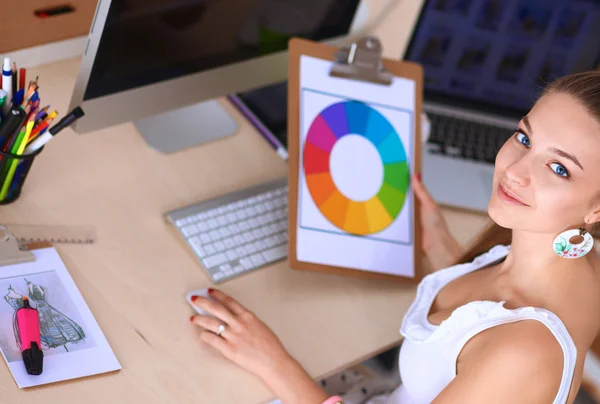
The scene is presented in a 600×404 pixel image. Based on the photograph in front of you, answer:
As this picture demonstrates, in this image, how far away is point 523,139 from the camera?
3.65ft

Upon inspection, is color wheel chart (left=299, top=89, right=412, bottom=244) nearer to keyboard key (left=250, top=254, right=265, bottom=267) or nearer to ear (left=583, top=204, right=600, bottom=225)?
keyboard key (left=250, top=254, right=265, bottom=267)

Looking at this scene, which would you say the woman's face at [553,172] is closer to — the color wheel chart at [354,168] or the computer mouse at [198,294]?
the color wheel chart at [354,168]

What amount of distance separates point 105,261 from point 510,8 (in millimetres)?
1015

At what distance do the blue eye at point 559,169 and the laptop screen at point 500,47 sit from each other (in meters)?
0.67

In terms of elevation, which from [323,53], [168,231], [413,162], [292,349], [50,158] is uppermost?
[50,158]

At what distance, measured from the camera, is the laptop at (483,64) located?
65.8 inches

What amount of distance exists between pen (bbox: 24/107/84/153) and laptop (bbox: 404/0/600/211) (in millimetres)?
755

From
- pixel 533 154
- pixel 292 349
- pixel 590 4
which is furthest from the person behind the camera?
pixel 590 4

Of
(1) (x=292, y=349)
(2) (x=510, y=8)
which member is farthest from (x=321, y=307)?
(2) (x=510, y=8)

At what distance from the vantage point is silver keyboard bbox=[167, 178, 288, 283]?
1261 millimetres

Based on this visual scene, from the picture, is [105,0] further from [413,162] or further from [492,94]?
[492,94]

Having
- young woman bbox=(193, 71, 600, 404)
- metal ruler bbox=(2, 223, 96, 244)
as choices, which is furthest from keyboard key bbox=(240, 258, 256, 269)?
metal ruler bbox=(2, 223, 96, 244)

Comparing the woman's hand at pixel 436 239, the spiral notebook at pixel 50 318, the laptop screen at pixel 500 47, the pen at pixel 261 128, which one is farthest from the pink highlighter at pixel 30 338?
Result: the laptop screen at pixel 500 47

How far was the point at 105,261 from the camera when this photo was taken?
1198mm
